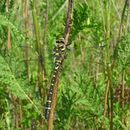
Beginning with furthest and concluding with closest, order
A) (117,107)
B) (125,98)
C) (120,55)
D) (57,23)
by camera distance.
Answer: (57,23) < (125,98) < (117,107) < (120,55)

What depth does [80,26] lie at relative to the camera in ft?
2.94

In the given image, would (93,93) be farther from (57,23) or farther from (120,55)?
(57,23)

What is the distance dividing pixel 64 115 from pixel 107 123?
135mm

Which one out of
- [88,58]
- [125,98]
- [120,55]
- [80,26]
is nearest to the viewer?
[80,26]

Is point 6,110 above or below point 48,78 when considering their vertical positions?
below

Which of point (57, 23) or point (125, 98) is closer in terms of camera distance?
point (125, 98)

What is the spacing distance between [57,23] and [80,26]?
80cm

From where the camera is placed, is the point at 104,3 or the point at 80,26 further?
the point at 104,3

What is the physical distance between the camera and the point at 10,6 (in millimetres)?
1233

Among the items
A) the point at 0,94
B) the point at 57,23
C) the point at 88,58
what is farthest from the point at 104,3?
the point at 88,58

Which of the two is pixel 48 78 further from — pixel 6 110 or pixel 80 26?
pixel 80 26

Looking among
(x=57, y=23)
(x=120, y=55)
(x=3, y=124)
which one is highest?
(x=57, y=23)

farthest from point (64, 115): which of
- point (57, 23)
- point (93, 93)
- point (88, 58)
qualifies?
point (88, 58)

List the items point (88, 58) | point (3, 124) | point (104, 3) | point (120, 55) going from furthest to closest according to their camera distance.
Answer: point (88, 58)
point (3, 124)
point (120, 55)
point (104, 3)
